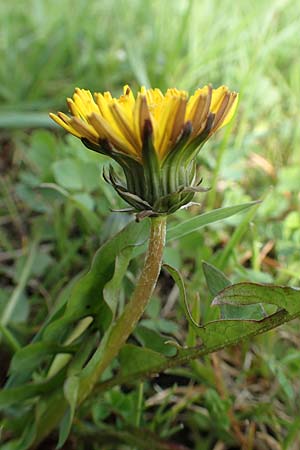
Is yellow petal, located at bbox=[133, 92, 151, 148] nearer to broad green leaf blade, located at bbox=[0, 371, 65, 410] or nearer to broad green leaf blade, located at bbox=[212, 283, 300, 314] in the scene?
broad green leaf blade, located at bbox=[212, 283, 300, 314]

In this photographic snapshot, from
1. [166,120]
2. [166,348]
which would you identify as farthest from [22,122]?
[166,120]

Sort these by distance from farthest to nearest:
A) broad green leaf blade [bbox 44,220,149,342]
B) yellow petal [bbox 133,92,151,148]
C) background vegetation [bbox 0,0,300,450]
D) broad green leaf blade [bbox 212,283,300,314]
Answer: background vegetation [bbox 0,0,300,450] → broad green leaf blade [bbox 44,220,149,342] → broad green leaf blade [bbox 212,283,300,314] → yellow petal [bbox 133,92,151,148]

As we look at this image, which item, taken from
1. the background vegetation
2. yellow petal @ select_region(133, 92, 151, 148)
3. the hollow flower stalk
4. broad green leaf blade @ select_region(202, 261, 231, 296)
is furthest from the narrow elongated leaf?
yellow petal @ select_region(133, 92, 151, 148)

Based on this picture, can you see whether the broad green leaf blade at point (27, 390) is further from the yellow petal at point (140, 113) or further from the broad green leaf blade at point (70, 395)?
the yellow petal at point (140, 113)

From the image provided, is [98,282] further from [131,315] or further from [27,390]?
[27,390]

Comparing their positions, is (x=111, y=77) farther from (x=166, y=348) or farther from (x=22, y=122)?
(x=166, y=348)

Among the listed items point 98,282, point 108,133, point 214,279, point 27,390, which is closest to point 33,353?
point 27,390
